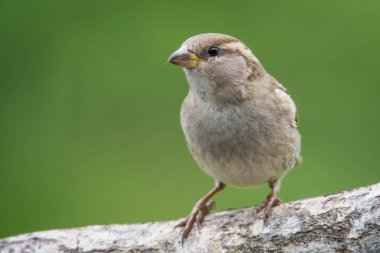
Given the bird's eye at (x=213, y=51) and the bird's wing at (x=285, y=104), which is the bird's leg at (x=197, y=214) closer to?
the bird's wing at (x=285, y=104)

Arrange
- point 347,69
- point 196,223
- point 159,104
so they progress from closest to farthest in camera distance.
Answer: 1. point 196,223
2. point 347,69
3. point 159,104

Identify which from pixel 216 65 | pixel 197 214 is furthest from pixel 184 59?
pixel 197 214

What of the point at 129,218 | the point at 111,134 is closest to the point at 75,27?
the point at 111,134

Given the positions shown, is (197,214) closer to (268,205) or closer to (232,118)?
(268,205)

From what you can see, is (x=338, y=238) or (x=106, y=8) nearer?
(x=338, y=238)

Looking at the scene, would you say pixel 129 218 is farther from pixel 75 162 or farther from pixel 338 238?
pixel 338 238

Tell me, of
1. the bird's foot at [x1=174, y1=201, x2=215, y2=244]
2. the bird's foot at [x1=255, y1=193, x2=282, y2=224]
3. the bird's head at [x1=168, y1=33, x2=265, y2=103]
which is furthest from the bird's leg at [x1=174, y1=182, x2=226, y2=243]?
the bird's head at [x1=168, y1=33, x2=265, y2=103]

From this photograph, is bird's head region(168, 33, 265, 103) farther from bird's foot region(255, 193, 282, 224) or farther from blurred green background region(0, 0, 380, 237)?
blurred green background region(0, 0, 380, 237)
